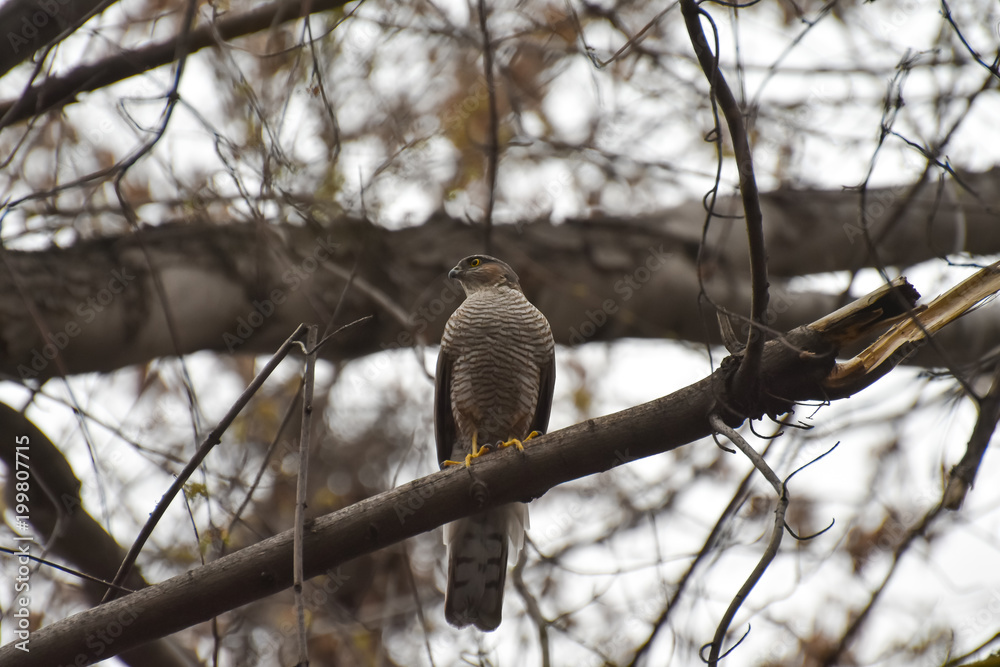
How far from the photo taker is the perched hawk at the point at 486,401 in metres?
4.34

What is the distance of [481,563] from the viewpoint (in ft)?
14.4

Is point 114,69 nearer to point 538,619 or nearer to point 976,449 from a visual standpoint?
point 538,619

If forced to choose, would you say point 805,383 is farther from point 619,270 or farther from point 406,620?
point 406,620

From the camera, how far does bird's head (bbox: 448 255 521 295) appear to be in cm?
511

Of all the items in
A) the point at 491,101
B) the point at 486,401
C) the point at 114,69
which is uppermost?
the point at 114,69

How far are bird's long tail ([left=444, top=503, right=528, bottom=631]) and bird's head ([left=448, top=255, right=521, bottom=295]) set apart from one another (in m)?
1.47

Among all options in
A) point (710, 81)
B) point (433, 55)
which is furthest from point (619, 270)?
point (710, 81)

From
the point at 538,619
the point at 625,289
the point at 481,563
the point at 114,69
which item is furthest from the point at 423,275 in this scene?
the point at 538,619

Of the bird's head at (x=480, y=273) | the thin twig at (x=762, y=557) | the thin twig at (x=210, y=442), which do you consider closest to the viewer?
the thin twig at (x=762, y=557)

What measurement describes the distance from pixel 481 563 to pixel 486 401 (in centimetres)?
91

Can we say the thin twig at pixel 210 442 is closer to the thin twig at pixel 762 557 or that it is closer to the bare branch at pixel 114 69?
the thin twig at pixel 762 557

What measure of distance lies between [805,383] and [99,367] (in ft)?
Answer: 12.3

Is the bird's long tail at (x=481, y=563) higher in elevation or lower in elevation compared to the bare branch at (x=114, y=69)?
lower

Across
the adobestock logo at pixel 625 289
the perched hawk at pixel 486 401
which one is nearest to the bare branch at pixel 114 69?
the perched hawk at pixel 486 401
